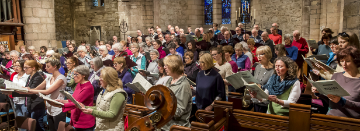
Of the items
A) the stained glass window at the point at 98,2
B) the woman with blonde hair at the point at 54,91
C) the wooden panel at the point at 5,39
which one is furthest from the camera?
the stained glass window at the point at 98,2

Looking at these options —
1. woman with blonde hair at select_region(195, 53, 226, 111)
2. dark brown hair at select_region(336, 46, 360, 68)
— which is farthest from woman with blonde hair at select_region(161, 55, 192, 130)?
dark brown hair at select_region(336, 46, 360, 68)

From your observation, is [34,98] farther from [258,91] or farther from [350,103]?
[350,103]

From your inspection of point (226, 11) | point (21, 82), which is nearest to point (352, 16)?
point (21, 82)

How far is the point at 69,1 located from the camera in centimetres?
1645

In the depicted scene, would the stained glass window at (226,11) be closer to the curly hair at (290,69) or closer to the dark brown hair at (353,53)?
the curly hair at (290,69)

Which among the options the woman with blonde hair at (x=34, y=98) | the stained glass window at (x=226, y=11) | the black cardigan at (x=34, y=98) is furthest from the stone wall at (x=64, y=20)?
the black cardigan at (x=34, y=98)

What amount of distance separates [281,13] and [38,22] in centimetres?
986

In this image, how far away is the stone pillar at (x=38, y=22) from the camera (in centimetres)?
976

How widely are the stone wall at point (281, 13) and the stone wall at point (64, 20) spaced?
11294 mm

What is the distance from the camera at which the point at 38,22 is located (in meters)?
9.99

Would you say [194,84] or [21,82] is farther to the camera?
[21,82]

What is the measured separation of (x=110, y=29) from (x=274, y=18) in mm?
9825

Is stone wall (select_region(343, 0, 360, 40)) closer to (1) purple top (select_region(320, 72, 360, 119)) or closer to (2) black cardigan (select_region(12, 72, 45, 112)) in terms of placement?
(1) purple top (select_region(320, 72, 360, 119))

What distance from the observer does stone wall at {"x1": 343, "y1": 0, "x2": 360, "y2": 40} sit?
4.45 metres
